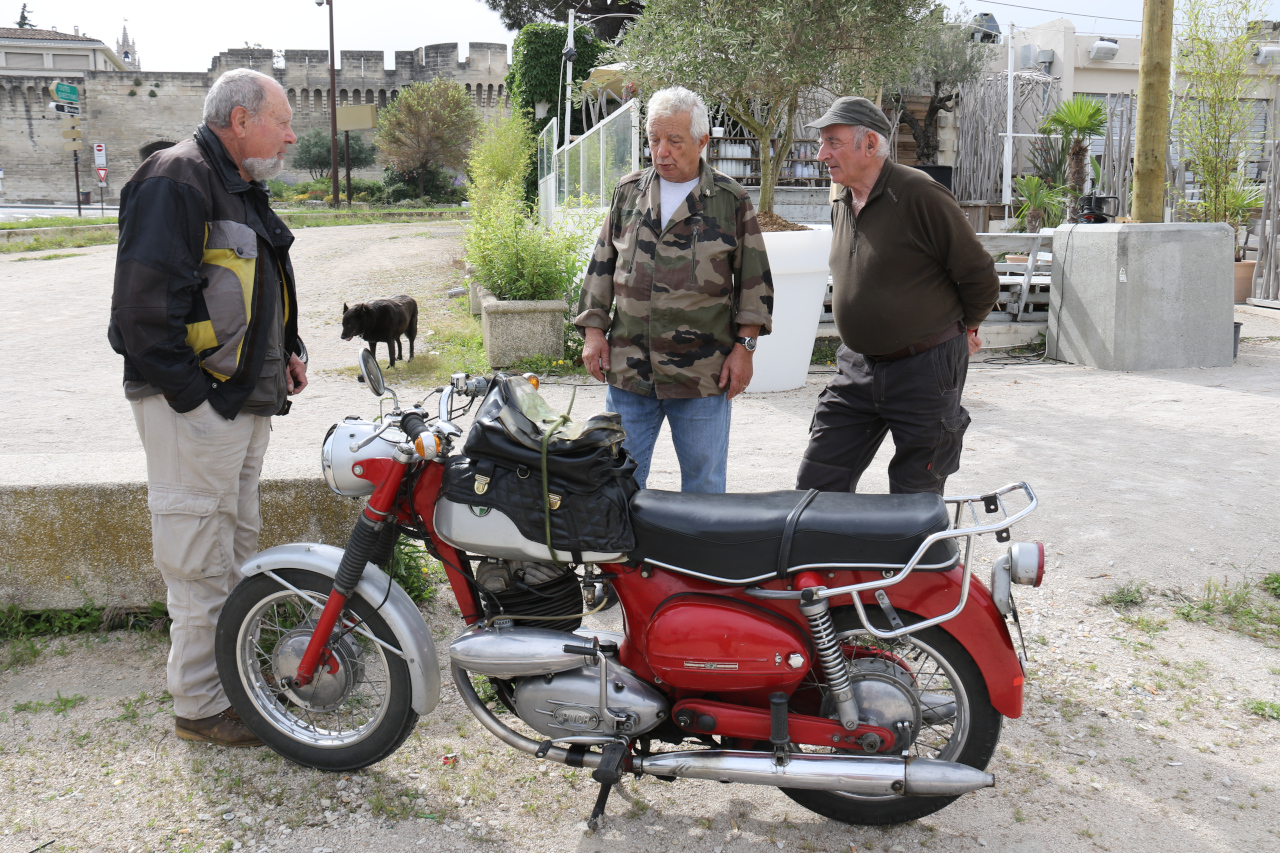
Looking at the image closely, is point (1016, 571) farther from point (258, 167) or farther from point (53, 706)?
point (53, 706)

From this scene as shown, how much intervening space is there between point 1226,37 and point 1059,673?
37.2 ft

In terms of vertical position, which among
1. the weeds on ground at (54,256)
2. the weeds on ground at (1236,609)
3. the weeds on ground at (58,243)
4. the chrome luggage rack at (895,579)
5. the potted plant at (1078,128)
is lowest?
the weeds on ground at (1236,609)

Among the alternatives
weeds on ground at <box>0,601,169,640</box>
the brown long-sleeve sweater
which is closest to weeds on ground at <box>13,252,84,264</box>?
weeds on ground at <box>0,601,169,640</box>

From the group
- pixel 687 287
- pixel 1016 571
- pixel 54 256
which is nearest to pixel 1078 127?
pixel 687 287

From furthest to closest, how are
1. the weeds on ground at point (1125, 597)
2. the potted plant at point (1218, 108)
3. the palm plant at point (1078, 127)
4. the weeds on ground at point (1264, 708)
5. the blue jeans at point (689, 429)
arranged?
1. the palm plant at point (1078, 127)
2. the potted plant at point (1218, 108)
3. the weeds on ground at point (1125, 597)
4. the blue jeans at point (689, 429)
5. the weeds on ground at point (1264, 708)

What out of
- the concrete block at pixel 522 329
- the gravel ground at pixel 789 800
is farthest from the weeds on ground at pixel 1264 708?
the concrete block at pixel 522 329

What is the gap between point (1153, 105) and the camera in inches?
329

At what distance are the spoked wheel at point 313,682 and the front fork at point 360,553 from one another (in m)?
0.03

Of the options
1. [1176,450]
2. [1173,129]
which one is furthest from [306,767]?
[1173,129]

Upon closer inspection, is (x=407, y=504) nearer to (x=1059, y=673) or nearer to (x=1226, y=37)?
(x=1059, y=673)

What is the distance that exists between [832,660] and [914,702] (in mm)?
255

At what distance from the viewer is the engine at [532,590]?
244 centimetres

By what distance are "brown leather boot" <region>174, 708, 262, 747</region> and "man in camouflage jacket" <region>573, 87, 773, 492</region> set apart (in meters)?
1.47

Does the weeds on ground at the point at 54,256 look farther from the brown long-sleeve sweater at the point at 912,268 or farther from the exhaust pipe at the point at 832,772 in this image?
the exhaust pipe at the point at 832,772
